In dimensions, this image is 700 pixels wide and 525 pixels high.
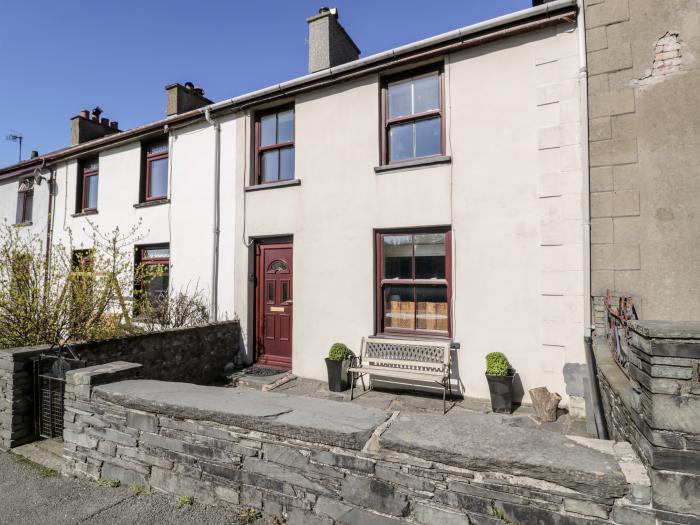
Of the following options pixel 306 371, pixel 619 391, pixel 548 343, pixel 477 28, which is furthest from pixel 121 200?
pixel 619 391

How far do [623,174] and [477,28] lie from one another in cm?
298

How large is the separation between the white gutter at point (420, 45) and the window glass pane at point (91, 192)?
568cm

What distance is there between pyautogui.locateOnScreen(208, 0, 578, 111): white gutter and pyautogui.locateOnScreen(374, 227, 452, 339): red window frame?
2905 mm

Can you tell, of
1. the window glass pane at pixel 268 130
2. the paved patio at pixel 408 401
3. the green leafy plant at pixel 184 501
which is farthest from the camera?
the window glass pane at pixel 268 130

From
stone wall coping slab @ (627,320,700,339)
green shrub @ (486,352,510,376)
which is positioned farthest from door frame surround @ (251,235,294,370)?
stone wall coping slab @ (627,320,700,339)

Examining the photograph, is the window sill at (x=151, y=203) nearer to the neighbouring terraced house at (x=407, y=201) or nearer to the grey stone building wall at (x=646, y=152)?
the neighbouring terraced house at (x=407, y=201)

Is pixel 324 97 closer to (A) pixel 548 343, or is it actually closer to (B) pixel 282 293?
(B) pixel 282 293

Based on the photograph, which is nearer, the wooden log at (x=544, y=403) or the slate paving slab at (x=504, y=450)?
the slate paving slab at (x=504, y=450)

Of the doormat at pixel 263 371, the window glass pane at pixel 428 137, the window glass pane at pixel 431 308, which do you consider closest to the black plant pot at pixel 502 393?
the window glass pane at pixel 431 308

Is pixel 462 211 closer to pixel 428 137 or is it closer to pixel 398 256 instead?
pixel 398 256

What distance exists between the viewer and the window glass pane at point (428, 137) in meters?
6.30

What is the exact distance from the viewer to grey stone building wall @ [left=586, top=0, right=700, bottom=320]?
4645 millimetres

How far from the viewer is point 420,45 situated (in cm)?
605

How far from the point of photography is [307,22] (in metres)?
7.75
